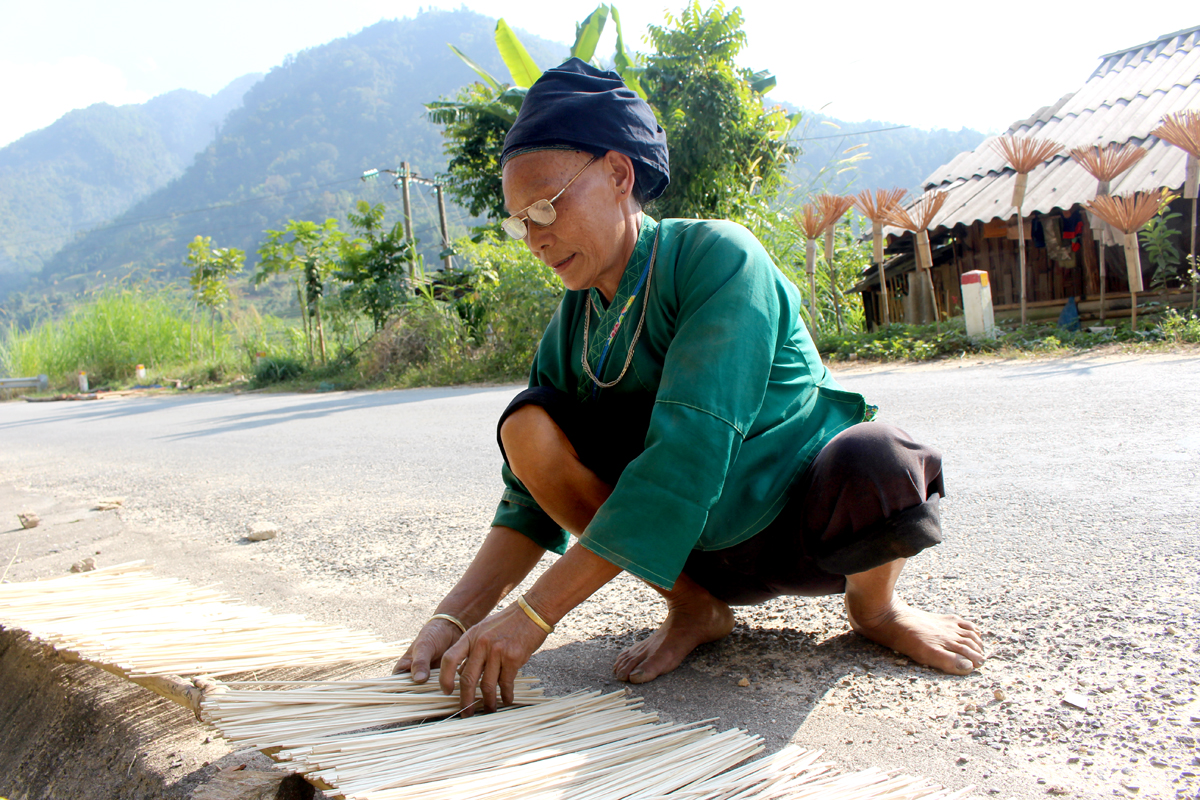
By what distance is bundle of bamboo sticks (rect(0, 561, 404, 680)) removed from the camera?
154 cm

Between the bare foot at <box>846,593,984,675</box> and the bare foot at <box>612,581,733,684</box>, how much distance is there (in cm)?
29

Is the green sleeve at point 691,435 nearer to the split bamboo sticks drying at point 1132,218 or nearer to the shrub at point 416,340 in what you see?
the split bamboo sticks drying at point 1132,218

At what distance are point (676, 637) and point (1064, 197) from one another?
30.0 feet

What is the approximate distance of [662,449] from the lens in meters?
1.26

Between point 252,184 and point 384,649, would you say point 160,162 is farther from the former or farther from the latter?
point 384,649

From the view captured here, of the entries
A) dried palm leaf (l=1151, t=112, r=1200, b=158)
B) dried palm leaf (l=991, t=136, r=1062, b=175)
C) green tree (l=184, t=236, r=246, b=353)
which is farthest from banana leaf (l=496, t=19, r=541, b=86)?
green tree (l=184, t=236, r=246, b=353)

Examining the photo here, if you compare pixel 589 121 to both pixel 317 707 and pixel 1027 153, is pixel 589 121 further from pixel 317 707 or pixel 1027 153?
pixel 1027 153

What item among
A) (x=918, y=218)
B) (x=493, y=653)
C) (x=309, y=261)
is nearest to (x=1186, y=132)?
(x=918, y=218)

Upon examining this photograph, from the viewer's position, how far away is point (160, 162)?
14450 centimetres

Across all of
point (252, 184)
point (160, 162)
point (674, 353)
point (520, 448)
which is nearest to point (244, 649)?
point (520, 448)

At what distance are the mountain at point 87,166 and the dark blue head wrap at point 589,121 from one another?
387 feet

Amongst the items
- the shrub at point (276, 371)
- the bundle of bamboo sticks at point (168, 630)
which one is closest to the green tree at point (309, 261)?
the shrub at point (276, 371)

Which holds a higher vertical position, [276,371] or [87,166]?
[87,166]

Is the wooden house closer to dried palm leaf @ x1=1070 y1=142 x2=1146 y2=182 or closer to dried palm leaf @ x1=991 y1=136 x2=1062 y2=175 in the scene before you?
dried palm leaf @ x1=1070 y1=142 x2=1146 y2=182
